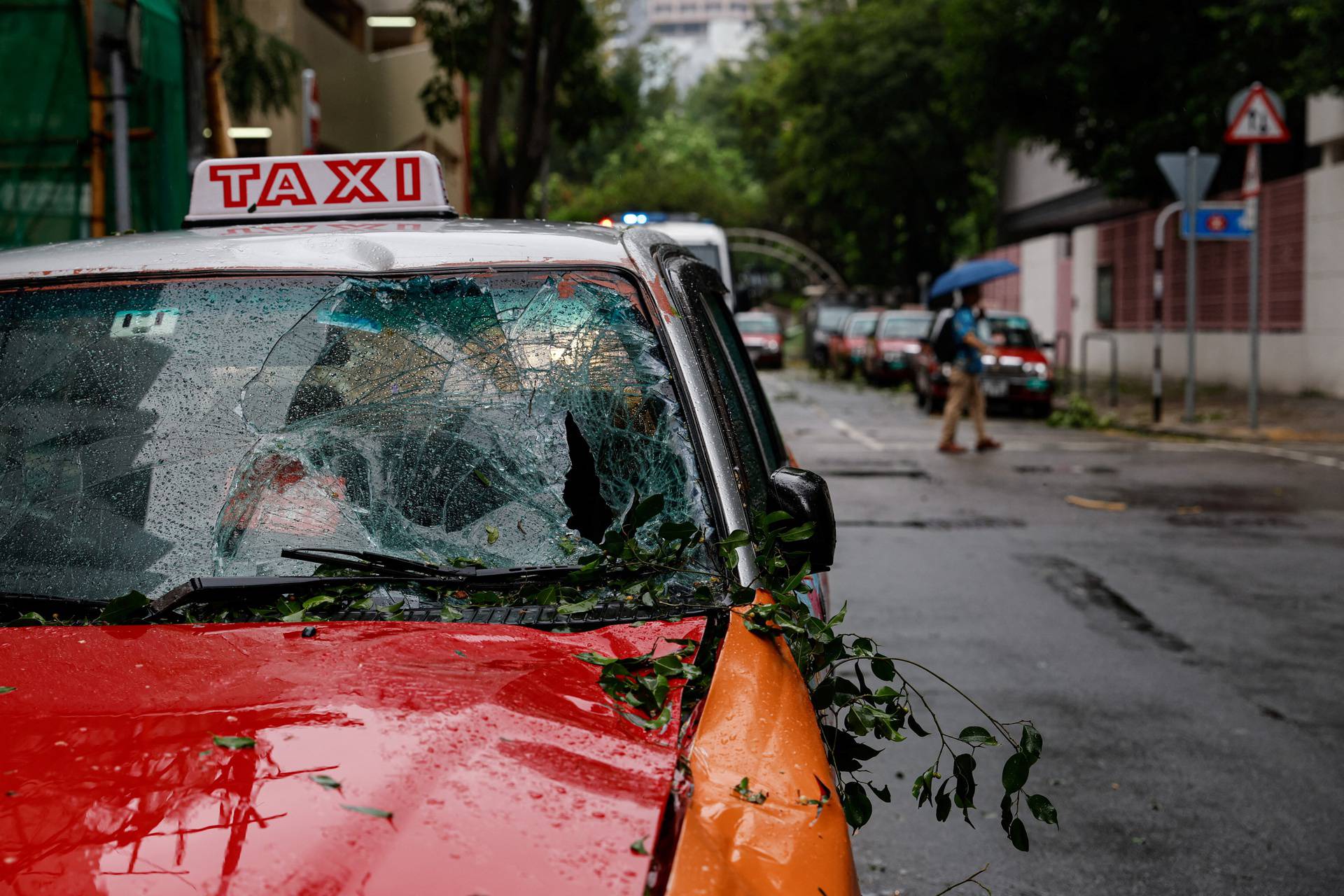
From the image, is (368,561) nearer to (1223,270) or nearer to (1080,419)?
(1080,419)

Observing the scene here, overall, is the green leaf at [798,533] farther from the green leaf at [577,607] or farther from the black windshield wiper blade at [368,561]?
the black windshield wiper blade at [368,561]

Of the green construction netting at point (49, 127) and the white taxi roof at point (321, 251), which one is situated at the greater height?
the green construction netting at point (49, 127)

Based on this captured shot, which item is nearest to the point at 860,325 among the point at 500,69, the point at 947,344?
the point at 500,69

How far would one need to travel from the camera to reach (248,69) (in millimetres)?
14711

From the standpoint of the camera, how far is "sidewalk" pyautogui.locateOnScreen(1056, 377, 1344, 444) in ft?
54.7

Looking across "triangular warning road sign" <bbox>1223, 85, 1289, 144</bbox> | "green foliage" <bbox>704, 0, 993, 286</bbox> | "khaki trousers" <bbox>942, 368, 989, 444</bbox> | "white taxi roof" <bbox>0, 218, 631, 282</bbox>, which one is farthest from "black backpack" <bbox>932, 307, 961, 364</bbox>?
"green foliage" <bbox>704, 0, 993, 286</bbox>

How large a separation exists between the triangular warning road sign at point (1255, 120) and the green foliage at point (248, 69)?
9610 millimetres

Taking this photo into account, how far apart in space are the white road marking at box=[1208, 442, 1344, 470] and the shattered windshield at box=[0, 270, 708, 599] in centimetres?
1229

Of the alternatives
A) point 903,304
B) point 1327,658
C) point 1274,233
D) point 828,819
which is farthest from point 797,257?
point 828,819

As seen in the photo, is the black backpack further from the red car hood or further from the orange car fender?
the red car hood

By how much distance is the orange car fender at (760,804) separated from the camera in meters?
1.67

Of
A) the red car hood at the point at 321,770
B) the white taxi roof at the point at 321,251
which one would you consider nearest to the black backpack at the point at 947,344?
the white taxi roof at the point at 321,251

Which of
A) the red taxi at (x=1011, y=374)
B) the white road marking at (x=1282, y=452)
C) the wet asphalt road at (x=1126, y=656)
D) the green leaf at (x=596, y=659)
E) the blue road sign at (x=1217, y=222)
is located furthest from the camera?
the red taxi at (x=1011, y=374)

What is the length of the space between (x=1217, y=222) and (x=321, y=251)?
16.1m
